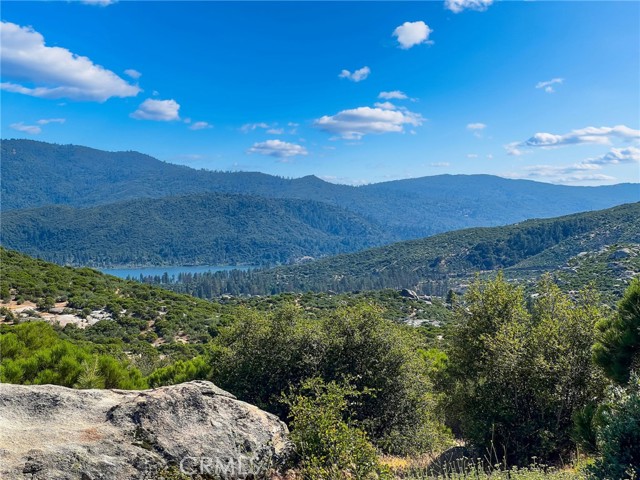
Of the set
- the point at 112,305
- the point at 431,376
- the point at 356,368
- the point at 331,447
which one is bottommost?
the point at 112,305

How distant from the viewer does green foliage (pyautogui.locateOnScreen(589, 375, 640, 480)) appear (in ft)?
24.8

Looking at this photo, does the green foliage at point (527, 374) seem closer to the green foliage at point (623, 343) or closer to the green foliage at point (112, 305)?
the green foliage at point (623, 343)

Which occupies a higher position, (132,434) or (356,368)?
(132,434)

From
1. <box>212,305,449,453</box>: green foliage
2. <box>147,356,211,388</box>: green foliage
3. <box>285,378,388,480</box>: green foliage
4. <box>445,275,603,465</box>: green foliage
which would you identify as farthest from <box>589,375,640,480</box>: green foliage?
<box>147,356,211,388</box>: green foliage

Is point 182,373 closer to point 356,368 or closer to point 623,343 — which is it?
point 356,368

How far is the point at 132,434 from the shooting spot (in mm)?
8766

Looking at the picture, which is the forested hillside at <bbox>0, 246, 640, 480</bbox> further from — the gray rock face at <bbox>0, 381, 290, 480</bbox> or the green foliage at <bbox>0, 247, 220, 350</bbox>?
the green foliage at <bbox>0, 247, 220, 350</bbox>

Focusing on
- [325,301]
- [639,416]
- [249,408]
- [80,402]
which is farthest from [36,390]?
[325,301]

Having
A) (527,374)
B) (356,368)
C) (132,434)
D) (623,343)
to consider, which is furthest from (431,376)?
(132,434)

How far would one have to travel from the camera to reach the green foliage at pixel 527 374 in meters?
12.3

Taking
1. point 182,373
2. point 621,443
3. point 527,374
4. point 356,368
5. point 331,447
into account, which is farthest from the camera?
point 182,373

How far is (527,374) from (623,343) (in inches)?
133

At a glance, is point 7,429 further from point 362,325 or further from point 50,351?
point 362,325

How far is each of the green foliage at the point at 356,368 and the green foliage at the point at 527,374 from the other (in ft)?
6.05
